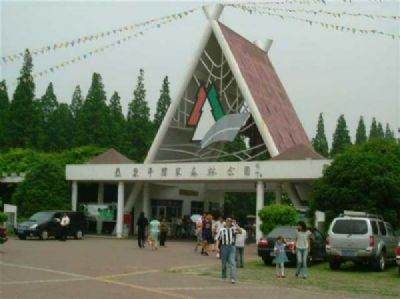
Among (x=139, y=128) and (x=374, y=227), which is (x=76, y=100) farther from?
(x=374, y=227)

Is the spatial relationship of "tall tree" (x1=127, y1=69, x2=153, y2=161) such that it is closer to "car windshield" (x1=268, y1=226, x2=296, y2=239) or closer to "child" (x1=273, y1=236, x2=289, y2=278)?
"car windshield" (x1=268, y1=226, x2=296, y2=239)

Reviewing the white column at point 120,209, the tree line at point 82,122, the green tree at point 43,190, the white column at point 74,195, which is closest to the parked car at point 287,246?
the white column at point 120,209

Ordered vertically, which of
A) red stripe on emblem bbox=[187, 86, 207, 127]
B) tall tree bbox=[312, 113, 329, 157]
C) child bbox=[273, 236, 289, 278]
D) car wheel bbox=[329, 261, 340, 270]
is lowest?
car wheel bbox=[329, 261, 340, 270]

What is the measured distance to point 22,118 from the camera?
59688 mm

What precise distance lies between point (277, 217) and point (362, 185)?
3701 millimetres

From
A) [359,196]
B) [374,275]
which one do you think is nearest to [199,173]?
[359,196]

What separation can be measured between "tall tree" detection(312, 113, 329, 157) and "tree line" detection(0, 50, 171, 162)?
1887 cm

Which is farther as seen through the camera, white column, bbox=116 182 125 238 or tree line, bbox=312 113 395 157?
tree line, bbox=312 113 395 157

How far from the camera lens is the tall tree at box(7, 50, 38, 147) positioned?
2315 inches

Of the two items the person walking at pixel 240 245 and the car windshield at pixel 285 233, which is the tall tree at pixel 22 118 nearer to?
the car windshield at pixel 285 233

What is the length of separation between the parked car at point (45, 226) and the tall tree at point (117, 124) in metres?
30.3

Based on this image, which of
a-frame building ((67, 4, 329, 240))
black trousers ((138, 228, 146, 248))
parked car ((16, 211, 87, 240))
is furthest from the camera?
a-frame building ((67, 4, 329, 240))

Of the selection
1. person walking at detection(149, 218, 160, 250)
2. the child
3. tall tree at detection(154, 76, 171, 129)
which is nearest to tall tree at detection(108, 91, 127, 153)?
tall tree at detection(154, 76, 171, 129)

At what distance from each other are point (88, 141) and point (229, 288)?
49.6 meters
